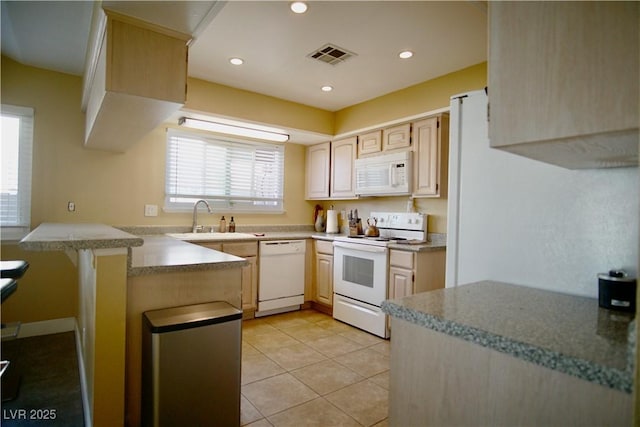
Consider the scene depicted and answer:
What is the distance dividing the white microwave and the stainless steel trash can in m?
2.28

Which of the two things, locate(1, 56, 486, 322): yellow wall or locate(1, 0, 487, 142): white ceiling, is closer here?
locate(1, 0, 487, 142): white ceiling

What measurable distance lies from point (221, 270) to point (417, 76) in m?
2.55

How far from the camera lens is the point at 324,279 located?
396cm

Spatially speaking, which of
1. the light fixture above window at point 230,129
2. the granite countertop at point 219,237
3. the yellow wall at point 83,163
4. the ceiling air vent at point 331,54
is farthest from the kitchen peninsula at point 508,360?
the light fixture above window at point 230,129

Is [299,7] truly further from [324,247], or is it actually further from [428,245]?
[324,247]

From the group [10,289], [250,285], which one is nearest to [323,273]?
[250,285]

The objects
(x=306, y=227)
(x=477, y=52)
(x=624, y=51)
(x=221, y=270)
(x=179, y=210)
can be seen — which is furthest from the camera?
(x=306, y=227)

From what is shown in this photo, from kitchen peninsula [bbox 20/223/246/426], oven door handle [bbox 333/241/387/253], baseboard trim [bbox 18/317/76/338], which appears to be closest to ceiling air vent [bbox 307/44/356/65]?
oven door handle [bbox 333/241/387/253]

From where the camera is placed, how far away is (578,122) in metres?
0.71

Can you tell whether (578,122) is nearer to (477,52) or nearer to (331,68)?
(477,52)

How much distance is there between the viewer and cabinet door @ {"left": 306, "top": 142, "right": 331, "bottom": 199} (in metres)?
4.45

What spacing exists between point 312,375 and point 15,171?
3124 millimetres

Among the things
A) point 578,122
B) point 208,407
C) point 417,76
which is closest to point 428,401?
point 578,122

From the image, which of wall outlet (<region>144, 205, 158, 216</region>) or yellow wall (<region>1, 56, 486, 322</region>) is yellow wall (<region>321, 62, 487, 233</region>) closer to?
yellow wall (<region>1, 56, 486, 322</region>)
